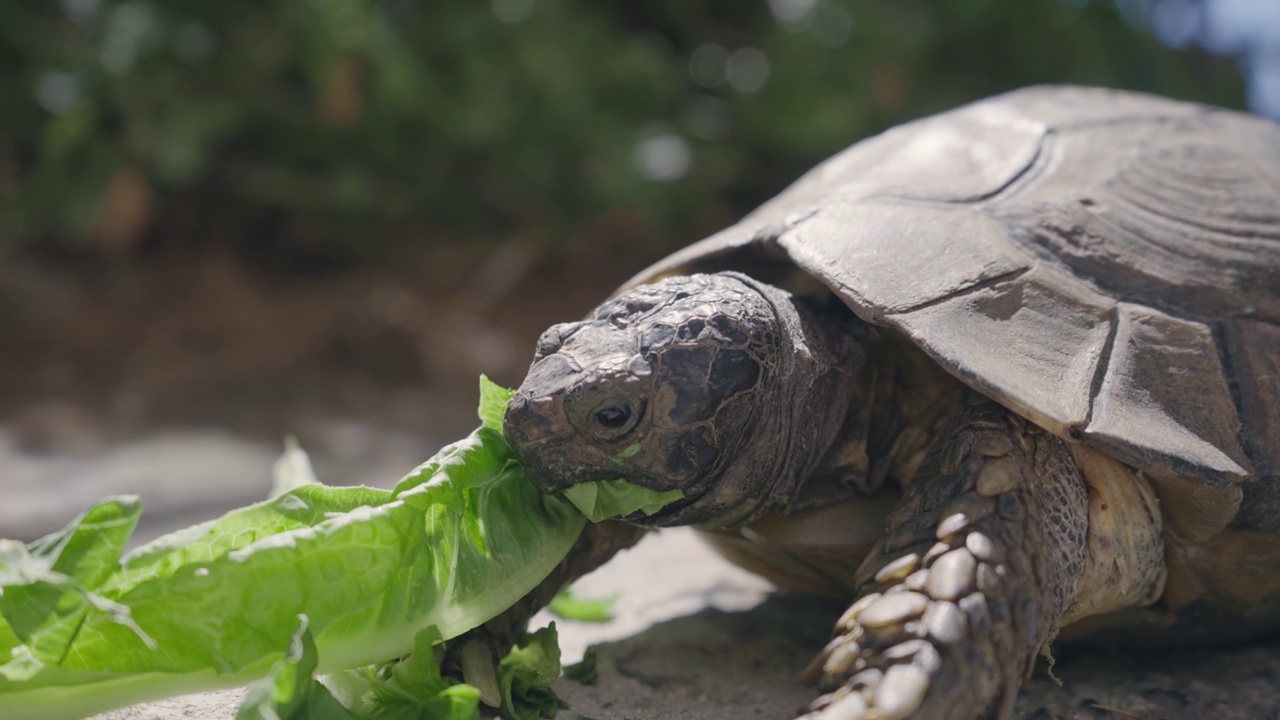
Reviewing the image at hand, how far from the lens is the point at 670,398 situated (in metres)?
1.87

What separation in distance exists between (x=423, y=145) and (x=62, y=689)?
18.9 ft

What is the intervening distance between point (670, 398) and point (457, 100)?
17.6 feet

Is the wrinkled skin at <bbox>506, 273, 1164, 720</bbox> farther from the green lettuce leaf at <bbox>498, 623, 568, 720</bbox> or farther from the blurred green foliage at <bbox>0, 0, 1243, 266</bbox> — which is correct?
the blurred green foliage at <bbox>0, 0, 1243, 266</bbox>

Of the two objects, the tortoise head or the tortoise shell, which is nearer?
the tortoise head

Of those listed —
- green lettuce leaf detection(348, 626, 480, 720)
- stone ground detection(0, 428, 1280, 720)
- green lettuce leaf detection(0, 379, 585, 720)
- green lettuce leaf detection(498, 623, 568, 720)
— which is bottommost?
stone ground detection(0, 428, 1280, 720)

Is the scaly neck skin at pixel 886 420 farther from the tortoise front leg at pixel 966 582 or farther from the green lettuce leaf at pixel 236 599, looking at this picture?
the green lettuce leaf at pixel 236 599

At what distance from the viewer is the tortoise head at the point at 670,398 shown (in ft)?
6.04

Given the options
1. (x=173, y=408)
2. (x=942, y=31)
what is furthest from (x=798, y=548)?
(x=942, y=31)

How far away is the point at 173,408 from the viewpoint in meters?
5.61

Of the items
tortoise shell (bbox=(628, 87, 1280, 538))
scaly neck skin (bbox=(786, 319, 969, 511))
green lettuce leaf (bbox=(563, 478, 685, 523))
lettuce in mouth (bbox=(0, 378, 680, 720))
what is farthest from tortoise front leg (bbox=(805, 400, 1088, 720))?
lettuce in mouth (bbox=(0, 378, 680, 720))

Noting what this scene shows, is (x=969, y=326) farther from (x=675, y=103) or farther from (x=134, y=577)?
(x=675, y=103)

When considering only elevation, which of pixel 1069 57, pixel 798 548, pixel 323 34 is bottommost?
pixel 798 548

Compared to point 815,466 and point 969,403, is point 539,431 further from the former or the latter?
point 969,403

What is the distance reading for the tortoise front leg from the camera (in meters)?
1.66
